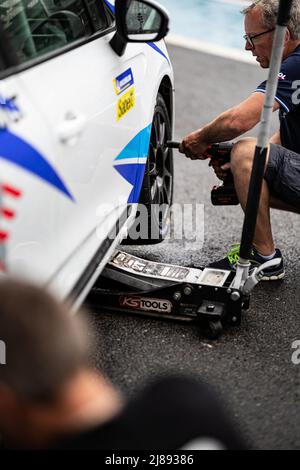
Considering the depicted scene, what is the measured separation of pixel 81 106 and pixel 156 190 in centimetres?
153

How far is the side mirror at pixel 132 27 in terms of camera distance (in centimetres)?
316

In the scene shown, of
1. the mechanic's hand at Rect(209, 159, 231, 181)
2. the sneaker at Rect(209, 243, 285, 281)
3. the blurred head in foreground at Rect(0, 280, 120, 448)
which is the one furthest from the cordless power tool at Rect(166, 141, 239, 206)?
the blurred head in foreground at Rect(0, 280, 120, 448)

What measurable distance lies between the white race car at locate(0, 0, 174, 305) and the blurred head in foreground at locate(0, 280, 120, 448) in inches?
24.5

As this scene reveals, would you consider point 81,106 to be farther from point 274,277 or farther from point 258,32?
point 274,277

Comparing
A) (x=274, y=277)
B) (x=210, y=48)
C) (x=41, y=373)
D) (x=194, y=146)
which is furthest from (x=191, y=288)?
(x=210, y=48)

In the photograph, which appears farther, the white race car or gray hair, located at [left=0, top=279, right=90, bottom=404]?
the white race car

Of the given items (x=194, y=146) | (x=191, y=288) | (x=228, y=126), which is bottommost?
(x=191, y=288)

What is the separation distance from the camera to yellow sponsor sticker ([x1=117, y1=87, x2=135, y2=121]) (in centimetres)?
316

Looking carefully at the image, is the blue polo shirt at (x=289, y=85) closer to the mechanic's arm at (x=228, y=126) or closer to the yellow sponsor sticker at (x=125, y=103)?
the mechanic's arm at (x=228, y=126)

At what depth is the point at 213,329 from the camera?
3340 millimetres

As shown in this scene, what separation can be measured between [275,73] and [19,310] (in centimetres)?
184

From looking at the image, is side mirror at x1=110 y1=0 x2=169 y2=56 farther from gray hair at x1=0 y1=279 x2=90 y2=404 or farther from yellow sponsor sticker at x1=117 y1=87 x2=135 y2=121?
gray hair at x1=0 y1=279 x2=90 y2=404

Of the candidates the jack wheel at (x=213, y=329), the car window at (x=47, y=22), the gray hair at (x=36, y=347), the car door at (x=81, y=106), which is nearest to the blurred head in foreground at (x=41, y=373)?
the gray hair at (x=36, y=347)

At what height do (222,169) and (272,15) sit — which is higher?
(272,15)
